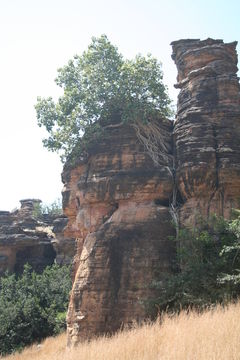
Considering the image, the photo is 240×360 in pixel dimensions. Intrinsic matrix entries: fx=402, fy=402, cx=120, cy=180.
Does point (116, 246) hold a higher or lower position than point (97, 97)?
lower

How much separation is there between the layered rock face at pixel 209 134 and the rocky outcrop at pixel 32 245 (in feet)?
65.0

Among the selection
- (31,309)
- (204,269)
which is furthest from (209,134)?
(31,309)

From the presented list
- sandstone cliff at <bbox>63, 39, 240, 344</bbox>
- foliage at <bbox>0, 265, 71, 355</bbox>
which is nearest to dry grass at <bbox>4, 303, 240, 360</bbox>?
sandstone cliff at <bbox>63, 39, 240, 344</bbox>

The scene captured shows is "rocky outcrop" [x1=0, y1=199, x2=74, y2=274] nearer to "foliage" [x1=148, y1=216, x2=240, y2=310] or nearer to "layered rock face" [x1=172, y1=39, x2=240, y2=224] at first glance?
"layered rock face" [x1=172, y1=39, x2=240, y2=224]

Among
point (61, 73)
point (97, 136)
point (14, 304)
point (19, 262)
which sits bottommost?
point (14, 304)

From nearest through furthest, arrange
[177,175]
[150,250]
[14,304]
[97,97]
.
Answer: [150,250] → [177,175] → [97,97] → [14,304]

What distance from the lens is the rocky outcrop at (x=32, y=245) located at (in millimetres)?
33406

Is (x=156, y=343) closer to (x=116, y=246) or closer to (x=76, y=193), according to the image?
(x=116, y=246)

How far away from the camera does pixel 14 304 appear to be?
24.0 metres

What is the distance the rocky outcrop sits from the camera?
110 ft

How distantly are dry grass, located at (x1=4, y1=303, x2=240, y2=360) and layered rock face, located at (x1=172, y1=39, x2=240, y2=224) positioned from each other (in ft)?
16.1

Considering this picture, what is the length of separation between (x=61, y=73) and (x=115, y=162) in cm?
638

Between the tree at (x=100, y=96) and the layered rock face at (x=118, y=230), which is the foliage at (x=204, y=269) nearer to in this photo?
the layered rock face at (x=118, y=230)

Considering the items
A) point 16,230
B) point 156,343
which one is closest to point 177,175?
point 156,343
